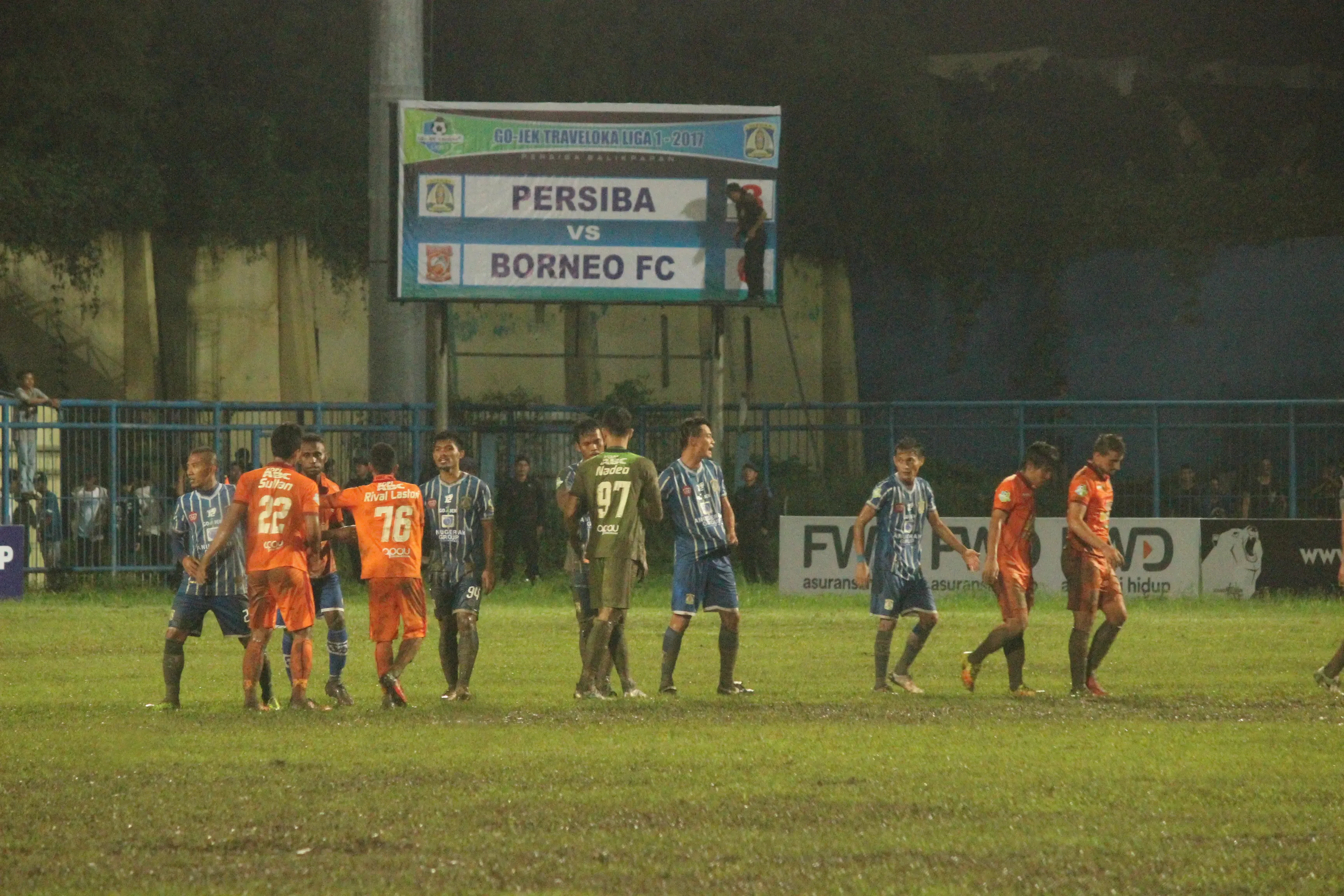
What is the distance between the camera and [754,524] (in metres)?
25.9

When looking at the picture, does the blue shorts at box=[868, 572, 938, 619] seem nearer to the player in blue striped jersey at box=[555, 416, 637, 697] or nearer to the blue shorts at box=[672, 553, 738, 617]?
the blue shorts at box=[672, 553, 738, 617]

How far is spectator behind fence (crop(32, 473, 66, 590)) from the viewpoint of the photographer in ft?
83.6

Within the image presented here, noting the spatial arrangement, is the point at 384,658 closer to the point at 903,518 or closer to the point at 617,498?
the point at 617,498

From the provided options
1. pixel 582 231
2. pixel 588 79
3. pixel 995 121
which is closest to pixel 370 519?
pixel 582 231

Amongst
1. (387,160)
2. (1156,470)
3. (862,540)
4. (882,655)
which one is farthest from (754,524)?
(882,655)

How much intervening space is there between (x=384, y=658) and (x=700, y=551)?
7.66 feet

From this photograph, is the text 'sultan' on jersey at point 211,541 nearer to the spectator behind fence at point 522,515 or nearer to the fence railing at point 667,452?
the fence railing at point 667,452

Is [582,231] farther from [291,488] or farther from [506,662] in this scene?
[291,488]

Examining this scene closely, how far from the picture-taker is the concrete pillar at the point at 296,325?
34.9m

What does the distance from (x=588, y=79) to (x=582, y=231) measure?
1414 centimetres

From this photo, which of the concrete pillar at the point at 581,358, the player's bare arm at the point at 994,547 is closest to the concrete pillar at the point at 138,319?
the concrete pillar at the point at 581,358

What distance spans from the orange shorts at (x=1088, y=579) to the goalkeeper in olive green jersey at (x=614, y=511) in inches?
117

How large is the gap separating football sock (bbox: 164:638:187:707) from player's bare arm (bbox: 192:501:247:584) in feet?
1.51

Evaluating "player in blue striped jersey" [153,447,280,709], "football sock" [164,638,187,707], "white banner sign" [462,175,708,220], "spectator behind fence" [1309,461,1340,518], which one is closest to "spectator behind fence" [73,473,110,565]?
"white banner sign" [462,175,708,220]
